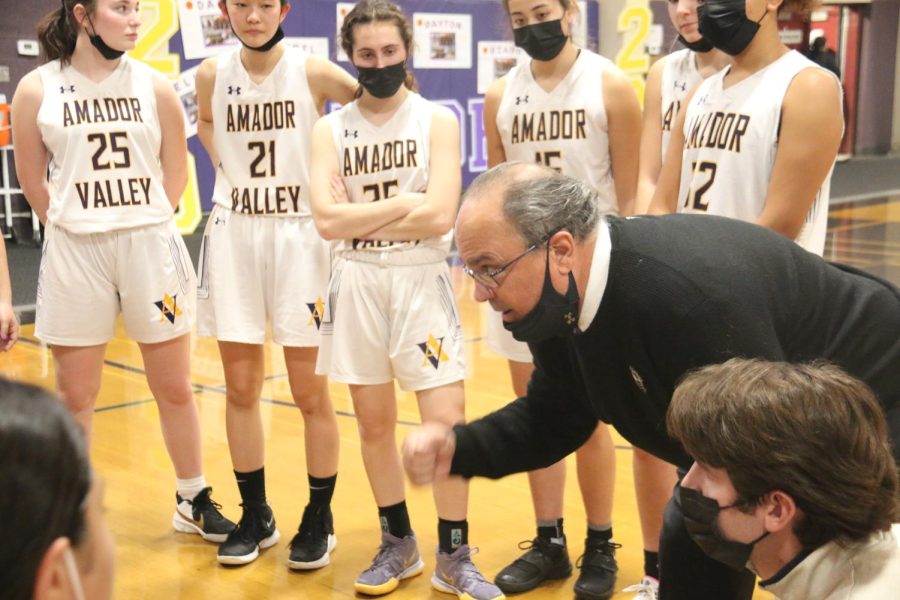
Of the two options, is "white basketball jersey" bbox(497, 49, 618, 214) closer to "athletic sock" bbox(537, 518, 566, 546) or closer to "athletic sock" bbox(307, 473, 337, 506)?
"athletic sock" bbox(537, 518, 566, 546)

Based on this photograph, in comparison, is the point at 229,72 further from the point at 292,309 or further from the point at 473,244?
the point at 473,244

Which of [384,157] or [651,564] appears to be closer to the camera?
[651,564]

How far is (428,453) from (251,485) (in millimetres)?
1980

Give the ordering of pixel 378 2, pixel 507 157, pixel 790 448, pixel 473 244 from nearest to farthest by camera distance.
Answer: pixel 790 448 → pixel 473 244 → pixel 378 2 → pixel 507 157

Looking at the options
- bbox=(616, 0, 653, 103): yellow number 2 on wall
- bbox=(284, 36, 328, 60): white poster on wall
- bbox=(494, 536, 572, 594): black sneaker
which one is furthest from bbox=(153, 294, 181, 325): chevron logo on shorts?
bbox=(616, 0, 653, 103): yellow number 2 on wall

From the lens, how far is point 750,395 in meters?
2.06

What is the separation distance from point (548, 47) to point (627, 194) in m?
0.62

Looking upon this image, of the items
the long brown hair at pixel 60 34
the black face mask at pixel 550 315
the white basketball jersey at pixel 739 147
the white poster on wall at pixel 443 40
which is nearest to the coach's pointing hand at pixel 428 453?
the black face mask at pixel 550 315

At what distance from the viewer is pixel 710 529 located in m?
2.21

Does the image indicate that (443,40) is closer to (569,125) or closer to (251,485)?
(569,125)

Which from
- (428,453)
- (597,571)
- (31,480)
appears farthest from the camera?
(597,571)

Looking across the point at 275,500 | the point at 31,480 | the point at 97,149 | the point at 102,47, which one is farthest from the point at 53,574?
the point at 275,500

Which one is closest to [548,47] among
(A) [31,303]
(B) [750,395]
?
(B) [750,395]

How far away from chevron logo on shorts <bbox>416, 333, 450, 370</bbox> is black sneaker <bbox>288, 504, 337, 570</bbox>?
853mm
